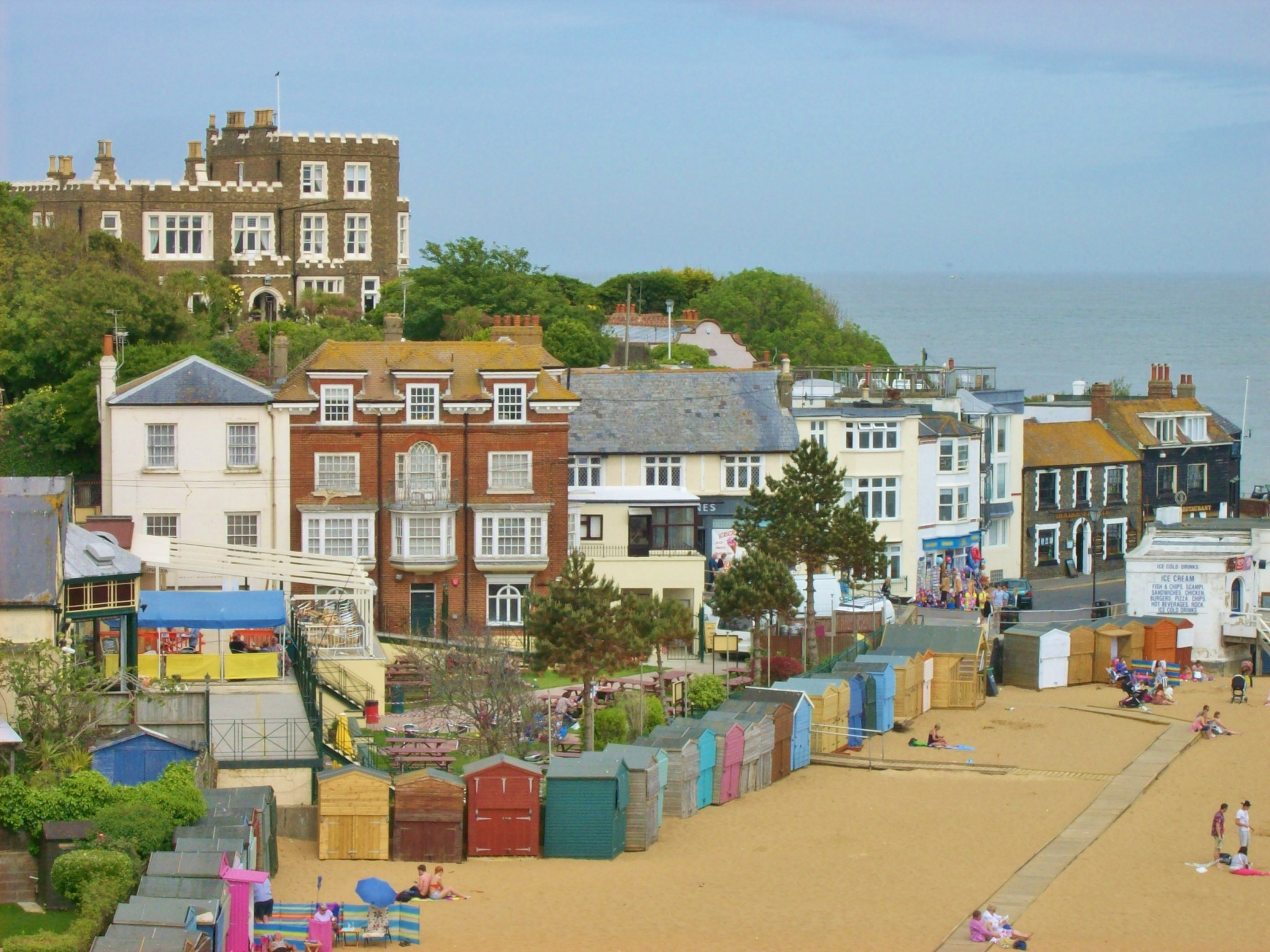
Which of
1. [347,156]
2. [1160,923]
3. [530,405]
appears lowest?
[1160,923]

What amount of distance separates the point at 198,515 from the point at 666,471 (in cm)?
1397

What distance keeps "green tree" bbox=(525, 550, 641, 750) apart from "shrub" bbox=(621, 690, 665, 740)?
819mm

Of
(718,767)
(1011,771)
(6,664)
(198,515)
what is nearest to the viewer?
(6,664)

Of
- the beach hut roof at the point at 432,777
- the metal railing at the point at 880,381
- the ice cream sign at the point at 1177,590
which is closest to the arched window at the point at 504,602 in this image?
the metal railing at the point at 880,381

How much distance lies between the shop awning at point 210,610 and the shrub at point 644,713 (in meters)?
7.51

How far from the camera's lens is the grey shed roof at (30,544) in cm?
3506

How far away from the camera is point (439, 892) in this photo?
30.9 m

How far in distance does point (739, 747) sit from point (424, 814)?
7.61 metres

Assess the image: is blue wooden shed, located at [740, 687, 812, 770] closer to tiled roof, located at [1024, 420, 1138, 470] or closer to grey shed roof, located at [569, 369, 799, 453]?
grey shed roof, located at [569, 369, 799, 453]

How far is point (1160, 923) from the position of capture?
31.1m

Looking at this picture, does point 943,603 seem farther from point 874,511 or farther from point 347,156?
point 347,156

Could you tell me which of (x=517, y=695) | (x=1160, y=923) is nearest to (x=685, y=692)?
(x=517, y=695)

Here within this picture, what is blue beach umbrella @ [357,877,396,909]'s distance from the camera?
1123 inches

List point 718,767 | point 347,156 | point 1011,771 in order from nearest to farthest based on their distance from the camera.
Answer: point 718,767
point 1011,771
point 347,156
